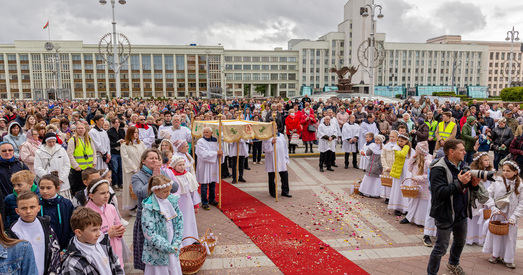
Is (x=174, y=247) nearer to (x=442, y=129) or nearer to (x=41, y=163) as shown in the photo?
(x=41, y=163)

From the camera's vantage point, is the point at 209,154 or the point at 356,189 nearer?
the point at 209,154

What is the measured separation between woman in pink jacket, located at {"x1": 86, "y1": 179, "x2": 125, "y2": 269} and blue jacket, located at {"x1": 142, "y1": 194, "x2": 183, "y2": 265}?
0.37 m

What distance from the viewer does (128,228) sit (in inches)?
266

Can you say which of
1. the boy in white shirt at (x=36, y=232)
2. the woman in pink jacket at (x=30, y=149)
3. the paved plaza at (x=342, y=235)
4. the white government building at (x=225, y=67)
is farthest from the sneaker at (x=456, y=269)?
the white government building at (x=225, y=67)

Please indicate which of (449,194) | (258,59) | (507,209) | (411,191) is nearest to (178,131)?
(411,191)

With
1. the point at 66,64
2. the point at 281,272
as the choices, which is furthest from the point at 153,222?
the point at 66,64

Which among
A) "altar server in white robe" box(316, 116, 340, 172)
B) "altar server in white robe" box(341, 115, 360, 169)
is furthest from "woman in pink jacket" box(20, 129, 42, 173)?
"altar server in white robe" box(341, 115, 360, 169)

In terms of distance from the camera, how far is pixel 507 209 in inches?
207

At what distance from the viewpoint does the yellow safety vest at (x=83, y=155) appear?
745 centimetres

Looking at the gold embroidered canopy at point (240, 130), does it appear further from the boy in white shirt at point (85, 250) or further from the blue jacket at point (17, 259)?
the blue jacket at point (17, 259)

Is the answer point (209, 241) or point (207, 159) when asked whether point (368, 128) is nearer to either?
point (207, 159)

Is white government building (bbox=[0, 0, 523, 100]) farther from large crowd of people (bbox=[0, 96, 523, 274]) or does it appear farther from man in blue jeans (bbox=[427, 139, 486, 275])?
man in blue jeans (bbox=[427, 139, 486, 275])

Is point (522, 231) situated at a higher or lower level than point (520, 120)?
lower

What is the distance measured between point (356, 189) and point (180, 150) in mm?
5033
